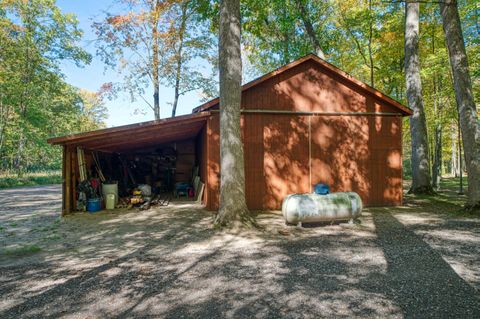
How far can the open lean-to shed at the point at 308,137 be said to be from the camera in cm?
948

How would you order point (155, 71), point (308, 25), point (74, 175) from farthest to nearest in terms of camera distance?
1. point (155, 71)
2. point (308, 25)
3. point (74, 175)

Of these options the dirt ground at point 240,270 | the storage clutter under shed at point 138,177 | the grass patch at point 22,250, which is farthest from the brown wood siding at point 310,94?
the grass patch at point 22,250

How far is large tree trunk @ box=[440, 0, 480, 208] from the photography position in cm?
829

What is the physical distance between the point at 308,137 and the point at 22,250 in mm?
8381

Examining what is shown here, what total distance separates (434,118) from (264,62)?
40.2 ft

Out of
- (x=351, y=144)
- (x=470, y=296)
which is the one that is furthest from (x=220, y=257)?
(x=351, y=144)

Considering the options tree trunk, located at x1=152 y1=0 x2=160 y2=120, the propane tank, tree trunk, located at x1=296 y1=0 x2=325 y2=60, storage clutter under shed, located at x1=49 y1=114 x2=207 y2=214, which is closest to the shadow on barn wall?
storage clutter under shed, located at x1=49 y1=114 x2=207 y2=214

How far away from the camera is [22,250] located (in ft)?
17.8

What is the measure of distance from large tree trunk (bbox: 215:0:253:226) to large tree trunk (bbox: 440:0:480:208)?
6.72 metres

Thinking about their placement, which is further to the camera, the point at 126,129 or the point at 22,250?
the point at 126,129

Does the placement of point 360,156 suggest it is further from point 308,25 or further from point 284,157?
point 308,25

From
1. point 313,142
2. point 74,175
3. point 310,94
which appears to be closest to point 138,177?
point 74,175

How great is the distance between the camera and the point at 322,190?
7367 mm

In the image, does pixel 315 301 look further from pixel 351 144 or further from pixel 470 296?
pixel 351 144
